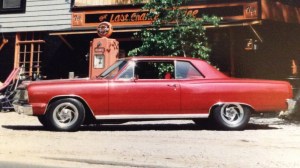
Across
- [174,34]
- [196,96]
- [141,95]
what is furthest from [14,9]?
[196,96]

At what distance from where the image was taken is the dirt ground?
5.36 m

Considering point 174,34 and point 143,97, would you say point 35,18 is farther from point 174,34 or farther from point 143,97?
point 143,97

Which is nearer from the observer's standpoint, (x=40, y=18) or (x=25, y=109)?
(x=25, y=109)

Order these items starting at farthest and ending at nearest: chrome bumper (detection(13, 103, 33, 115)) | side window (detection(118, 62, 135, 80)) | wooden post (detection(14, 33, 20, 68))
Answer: wooden post (detection(14, 33, 20, 68)), side window (detection(118, 62, 135, 80)), chrome bumper (detection(13, 103, 33, 115))

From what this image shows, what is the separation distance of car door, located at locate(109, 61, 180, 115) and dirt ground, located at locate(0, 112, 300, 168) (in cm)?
47

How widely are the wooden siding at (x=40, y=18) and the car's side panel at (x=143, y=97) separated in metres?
8.72

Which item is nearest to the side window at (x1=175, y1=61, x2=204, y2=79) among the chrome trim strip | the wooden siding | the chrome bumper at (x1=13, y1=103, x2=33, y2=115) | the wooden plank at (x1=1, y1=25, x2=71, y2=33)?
the chrome trim strip

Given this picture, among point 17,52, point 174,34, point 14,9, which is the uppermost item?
point 14,9

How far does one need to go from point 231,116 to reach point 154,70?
72.8 inches

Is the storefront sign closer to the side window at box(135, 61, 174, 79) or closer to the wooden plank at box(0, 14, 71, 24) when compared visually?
the wooden plank at box(0, 14, 71, 24)

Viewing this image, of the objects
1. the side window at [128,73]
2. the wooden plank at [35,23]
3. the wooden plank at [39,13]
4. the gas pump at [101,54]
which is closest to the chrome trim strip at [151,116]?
the side window at [128,73]

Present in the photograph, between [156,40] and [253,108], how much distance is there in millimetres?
4733

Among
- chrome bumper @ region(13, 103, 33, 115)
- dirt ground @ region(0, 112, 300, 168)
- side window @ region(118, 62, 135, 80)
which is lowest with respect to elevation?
dirt ground @ region(0, 112, 300, 168)

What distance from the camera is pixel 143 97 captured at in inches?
316
